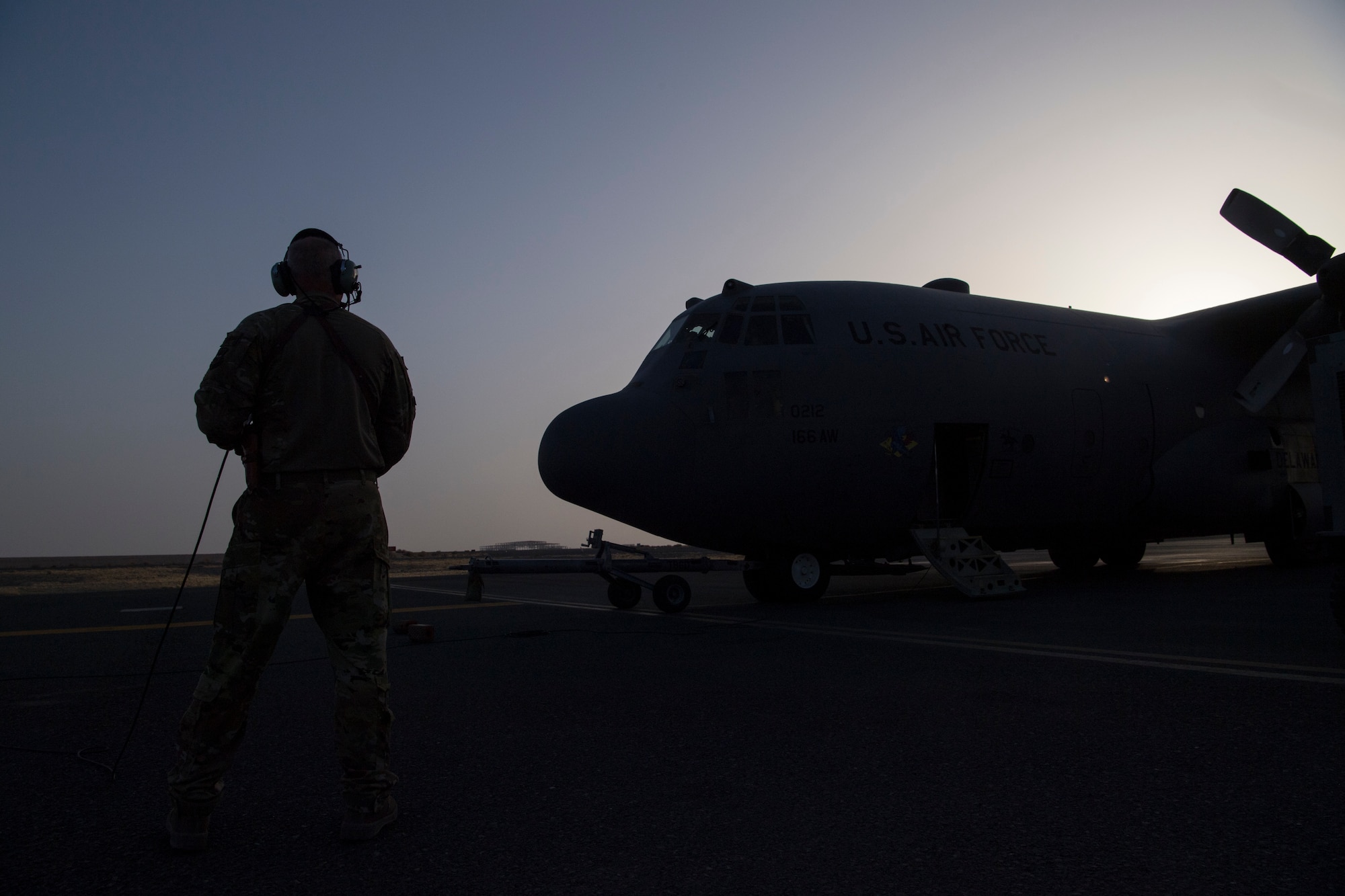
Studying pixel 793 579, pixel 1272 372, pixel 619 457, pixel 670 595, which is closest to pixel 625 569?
pixel 670 595

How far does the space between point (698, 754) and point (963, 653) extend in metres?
3.11

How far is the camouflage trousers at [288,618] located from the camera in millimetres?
2635

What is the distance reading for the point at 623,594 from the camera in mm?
9852

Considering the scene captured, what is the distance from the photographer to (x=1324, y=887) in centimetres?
206

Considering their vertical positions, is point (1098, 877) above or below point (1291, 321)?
below

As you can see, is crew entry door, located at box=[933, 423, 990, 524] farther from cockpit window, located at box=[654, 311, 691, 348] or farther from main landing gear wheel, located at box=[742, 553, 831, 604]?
cockpit window, located at box=[654, 311, 691, 348]

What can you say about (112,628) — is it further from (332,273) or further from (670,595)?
(332,273)

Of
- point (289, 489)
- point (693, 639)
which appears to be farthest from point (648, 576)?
point (289, 489)

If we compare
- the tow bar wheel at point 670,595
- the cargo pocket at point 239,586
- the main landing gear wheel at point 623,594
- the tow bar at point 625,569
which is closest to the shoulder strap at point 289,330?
the cargo pocket at point 239,586

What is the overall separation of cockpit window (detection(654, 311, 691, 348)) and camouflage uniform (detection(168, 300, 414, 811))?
7378 millimetres

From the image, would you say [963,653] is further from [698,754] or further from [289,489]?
[289,489]

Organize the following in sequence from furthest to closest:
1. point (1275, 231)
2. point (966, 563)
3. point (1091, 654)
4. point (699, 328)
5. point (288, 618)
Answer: point (966, 563), point (699, 328), point (1275, 231), point (1091, 654), point (288, 618)

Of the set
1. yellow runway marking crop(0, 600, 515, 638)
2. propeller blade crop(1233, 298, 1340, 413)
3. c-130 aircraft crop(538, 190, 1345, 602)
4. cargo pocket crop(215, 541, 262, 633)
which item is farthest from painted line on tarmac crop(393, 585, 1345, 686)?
cargo pocket crop(215, 541, 262, 633)

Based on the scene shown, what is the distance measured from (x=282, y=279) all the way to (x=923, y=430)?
8.31 metres
